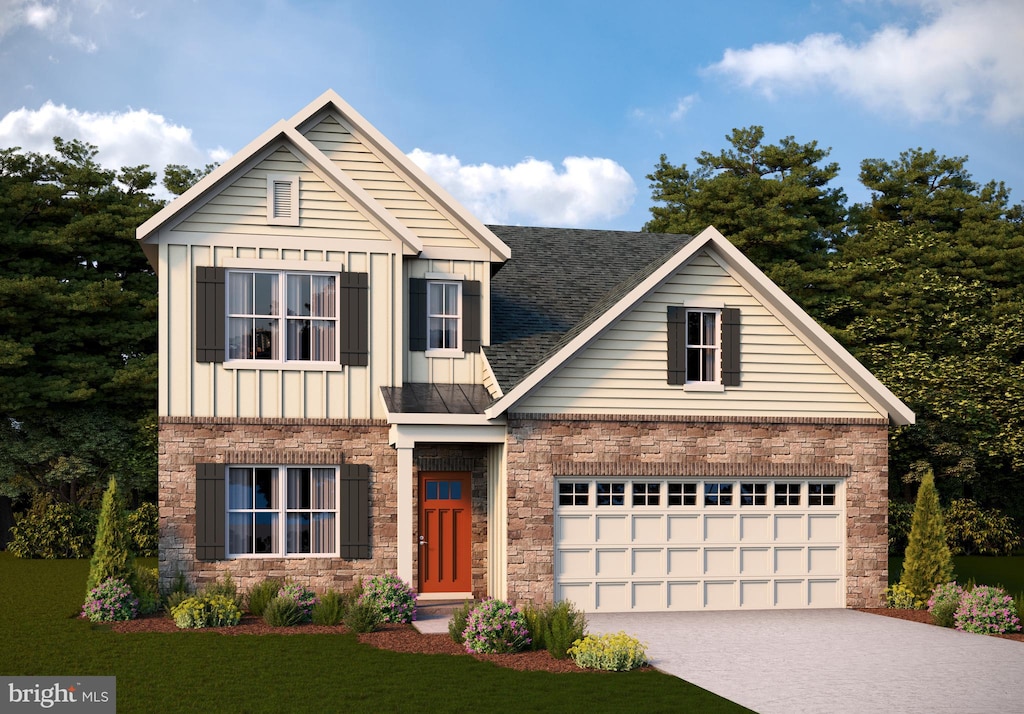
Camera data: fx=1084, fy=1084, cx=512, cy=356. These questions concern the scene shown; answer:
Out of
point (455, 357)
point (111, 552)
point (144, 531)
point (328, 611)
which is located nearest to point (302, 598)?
point (328, 611)

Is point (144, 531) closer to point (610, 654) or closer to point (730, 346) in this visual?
point (730, 346)

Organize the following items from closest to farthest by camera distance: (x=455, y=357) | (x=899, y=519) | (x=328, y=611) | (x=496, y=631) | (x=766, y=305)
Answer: (x=496, y=631) < (x=328, y=611) < (x=766, y=305) < (x=455, y=357) < (x=899, y=519)

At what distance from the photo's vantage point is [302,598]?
17219mm

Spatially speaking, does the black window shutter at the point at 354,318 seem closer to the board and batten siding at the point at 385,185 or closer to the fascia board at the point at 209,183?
the board and batten siding at the point at 385,185

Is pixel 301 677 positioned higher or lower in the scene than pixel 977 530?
higher

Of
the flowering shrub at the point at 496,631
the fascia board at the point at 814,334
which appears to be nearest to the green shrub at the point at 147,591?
the flowering shrub at the point at 496,631

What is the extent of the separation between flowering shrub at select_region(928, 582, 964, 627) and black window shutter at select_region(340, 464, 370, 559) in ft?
31.1

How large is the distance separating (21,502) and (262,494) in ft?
70.3

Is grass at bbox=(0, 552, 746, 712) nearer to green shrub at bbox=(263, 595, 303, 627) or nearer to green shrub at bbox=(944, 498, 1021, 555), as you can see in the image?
green shrub at bbox=(263, 595, 303, 627)

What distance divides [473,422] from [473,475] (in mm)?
2502

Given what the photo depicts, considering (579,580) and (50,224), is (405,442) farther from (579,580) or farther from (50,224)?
(50,224)

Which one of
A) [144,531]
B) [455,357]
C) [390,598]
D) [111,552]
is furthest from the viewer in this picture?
[144,531]

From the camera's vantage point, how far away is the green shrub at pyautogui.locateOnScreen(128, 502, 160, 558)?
97.0 ft

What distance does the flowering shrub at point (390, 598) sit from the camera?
16969mm
